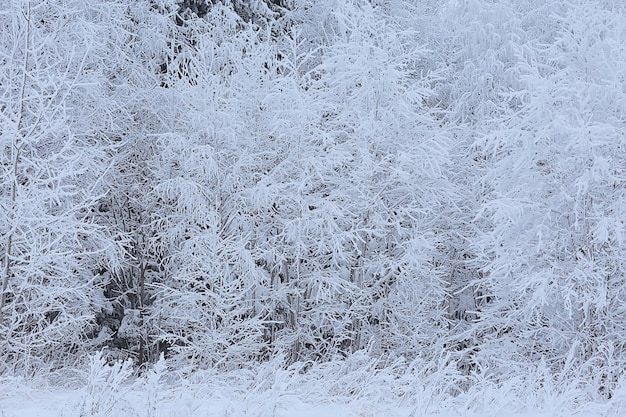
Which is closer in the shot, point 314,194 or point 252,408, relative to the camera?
point 252,408

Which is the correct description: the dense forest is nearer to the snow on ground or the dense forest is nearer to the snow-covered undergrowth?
the snow-covered undergrowth

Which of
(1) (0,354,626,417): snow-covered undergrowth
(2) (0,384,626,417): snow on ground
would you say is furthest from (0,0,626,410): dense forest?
(2) (0,384,626,417): snow on ground

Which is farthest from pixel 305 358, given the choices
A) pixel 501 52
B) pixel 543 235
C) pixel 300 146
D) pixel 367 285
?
pixel 501 52

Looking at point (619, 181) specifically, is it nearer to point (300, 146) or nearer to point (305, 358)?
point (300, 146)

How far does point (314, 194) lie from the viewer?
13.0m

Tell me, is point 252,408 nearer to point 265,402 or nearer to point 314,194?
point 265,402

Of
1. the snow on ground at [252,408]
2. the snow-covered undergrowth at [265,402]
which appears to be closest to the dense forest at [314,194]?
the snow-covered undergrowth at [265,402]

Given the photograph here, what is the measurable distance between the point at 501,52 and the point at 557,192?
5.71m

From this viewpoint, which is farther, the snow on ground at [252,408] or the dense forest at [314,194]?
the dense forest at [314,194]

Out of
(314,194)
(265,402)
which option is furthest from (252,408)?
(314,194)

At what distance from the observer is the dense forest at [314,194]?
10.7m

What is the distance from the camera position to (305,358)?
13.4m

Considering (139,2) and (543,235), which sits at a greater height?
(543,235)

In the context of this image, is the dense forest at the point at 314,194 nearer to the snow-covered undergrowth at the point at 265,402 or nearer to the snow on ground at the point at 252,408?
the snow-covered undergrowth at the point at 265,402
